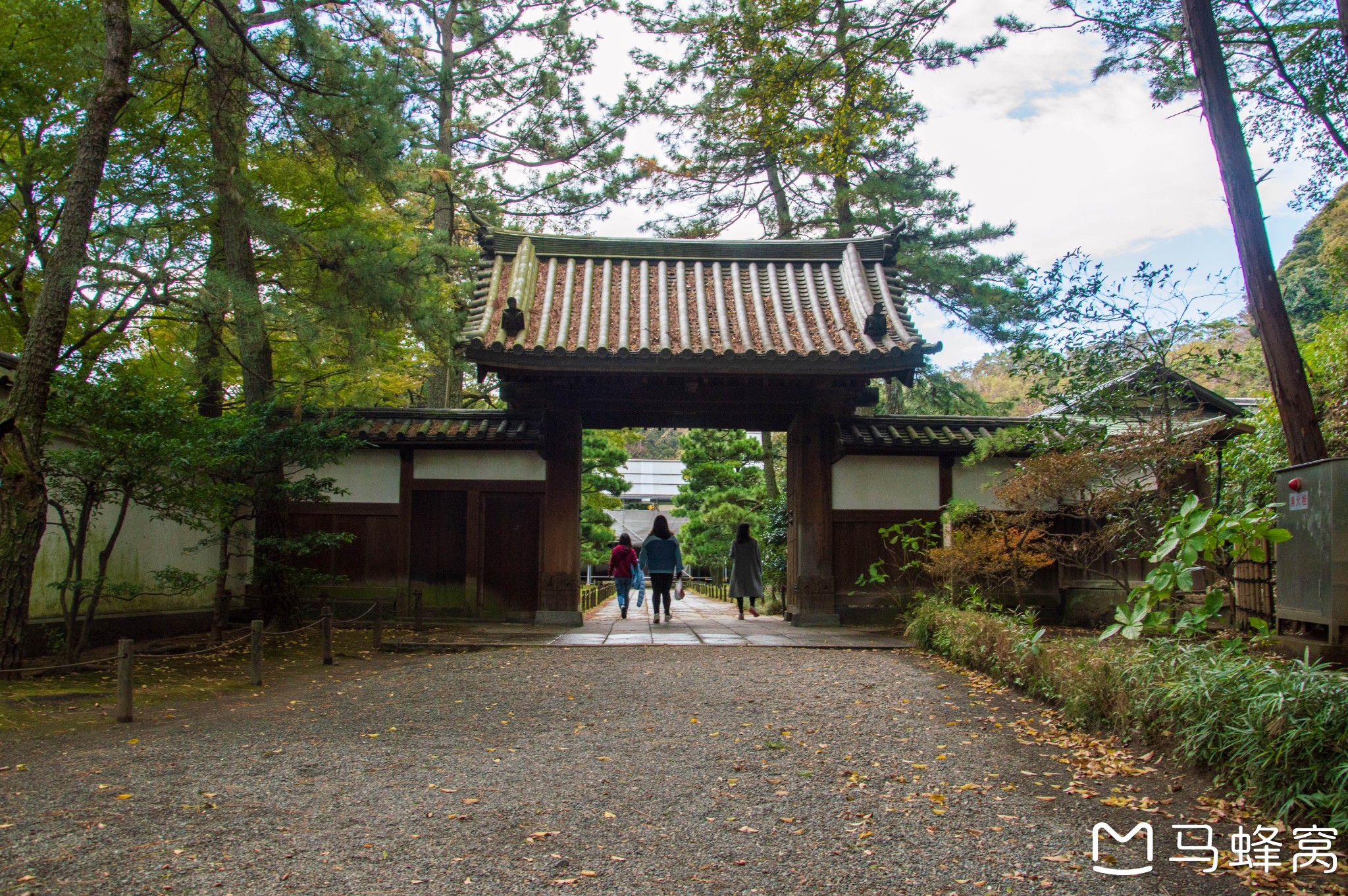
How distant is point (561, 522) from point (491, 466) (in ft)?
4.28

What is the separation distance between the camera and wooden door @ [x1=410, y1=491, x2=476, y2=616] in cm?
1095

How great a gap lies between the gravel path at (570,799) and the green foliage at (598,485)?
14.2m

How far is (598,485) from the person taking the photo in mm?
20938

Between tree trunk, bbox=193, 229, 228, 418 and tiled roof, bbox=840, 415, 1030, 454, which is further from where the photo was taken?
tiled roof, bbox=840, 415, 1030, 454

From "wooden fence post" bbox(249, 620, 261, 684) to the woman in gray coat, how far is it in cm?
695

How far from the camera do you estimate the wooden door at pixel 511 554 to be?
10.9 meters

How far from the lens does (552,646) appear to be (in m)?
8.76

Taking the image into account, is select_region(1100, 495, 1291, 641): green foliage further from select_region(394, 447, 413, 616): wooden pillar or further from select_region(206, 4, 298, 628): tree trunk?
select_region(394, 447, 413, 616): wooden pillar

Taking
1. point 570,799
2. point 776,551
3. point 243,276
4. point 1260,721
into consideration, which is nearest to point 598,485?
point 776,551

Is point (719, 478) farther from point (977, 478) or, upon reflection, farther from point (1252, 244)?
point (1252, 244)

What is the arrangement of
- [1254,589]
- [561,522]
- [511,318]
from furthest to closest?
[561,522] < [511,318] < [1254,589]

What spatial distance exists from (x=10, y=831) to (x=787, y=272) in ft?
33.3

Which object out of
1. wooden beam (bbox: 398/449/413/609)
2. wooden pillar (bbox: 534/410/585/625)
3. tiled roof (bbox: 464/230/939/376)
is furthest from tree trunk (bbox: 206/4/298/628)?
wooden pillar (bbox: 534/410/585/625)

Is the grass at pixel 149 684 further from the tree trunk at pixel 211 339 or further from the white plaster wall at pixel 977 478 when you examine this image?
the white plaster wall at pixel 977 478
